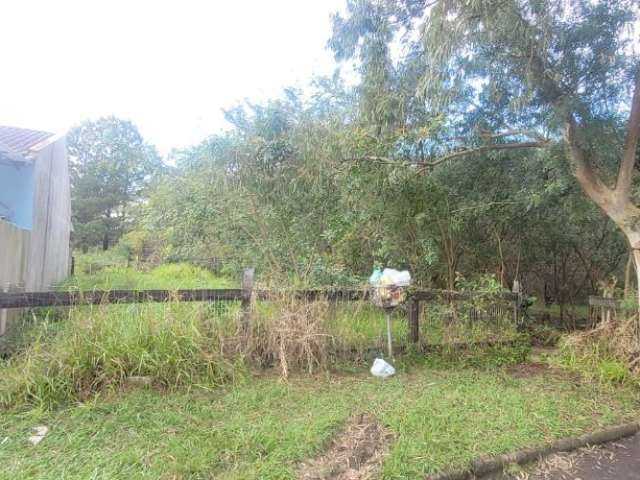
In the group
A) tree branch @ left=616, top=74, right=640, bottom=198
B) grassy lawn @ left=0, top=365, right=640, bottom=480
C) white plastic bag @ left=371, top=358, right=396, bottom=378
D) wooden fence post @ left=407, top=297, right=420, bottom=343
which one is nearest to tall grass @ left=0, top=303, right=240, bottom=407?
grassy lawn @ left=0, top=365, right=640, bottom=480

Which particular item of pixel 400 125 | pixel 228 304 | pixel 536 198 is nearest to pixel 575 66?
pixel 536 198

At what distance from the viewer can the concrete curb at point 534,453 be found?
7.80 feet

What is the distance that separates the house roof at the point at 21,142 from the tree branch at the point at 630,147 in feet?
28.6

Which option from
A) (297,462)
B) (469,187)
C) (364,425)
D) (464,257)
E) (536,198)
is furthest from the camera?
(464,257)

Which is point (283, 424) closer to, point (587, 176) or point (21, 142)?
point (587, 176)

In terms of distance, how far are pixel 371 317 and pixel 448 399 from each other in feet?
4.66

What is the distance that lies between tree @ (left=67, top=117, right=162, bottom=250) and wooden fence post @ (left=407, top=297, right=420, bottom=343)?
24244mm

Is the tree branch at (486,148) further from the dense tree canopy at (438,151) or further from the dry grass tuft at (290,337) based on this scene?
the dry grass tuft at (290,337)

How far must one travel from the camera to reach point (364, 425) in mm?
Result: 2873

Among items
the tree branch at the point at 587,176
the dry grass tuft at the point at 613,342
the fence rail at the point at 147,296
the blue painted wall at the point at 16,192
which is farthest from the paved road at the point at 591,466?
the blue painted wall at the point at 16,192

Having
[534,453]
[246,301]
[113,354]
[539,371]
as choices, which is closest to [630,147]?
[539,371]

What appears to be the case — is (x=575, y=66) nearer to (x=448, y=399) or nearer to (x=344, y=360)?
(x=448, y=399)

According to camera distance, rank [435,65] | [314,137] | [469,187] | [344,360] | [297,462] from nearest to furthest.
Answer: [297,462] → [435,65] → [344,360] → [314,137] → [469,187]

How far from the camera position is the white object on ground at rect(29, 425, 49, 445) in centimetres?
247
